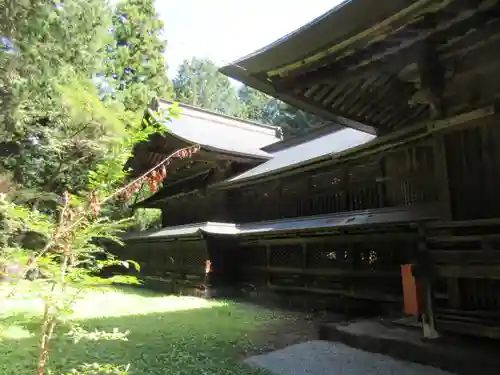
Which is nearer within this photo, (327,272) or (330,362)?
(330,362)

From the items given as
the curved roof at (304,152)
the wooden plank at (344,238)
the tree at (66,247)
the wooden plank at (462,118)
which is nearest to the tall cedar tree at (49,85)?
the curved roof at (304,152)

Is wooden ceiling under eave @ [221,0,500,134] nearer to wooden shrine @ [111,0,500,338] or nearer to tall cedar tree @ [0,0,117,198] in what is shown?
wooden shrine @ [111,0,500,338]

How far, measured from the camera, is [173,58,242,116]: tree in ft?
164

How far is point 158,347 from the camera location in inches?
247

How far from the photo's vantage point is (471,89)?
433 centimetres

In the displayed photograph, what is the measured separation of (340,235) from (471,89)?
209 inches

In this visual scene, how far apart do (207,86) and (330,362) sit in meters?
49.3

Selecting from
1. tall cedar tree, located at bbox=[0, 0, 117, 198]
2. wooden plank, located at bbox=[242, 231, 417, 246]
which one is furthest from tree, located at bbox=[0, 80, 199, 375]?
tall cedar tree, located at bbox=[0, 0, 117, 198]

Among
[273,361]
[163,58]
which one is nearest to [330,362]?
[273,361]

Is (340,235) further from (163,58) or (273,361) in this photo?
(163,58)

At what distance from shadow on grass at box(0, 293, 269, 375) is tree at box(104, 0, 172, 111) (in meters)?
17.0

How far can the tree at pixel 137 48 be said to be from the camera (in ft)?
76.6

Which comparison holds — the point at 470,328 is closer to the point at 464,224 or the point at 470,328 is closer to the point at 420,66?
the point at 464,224

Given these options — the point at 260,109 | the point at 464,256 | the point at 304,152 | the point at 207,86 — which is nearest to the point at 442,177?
the point at 464,256
